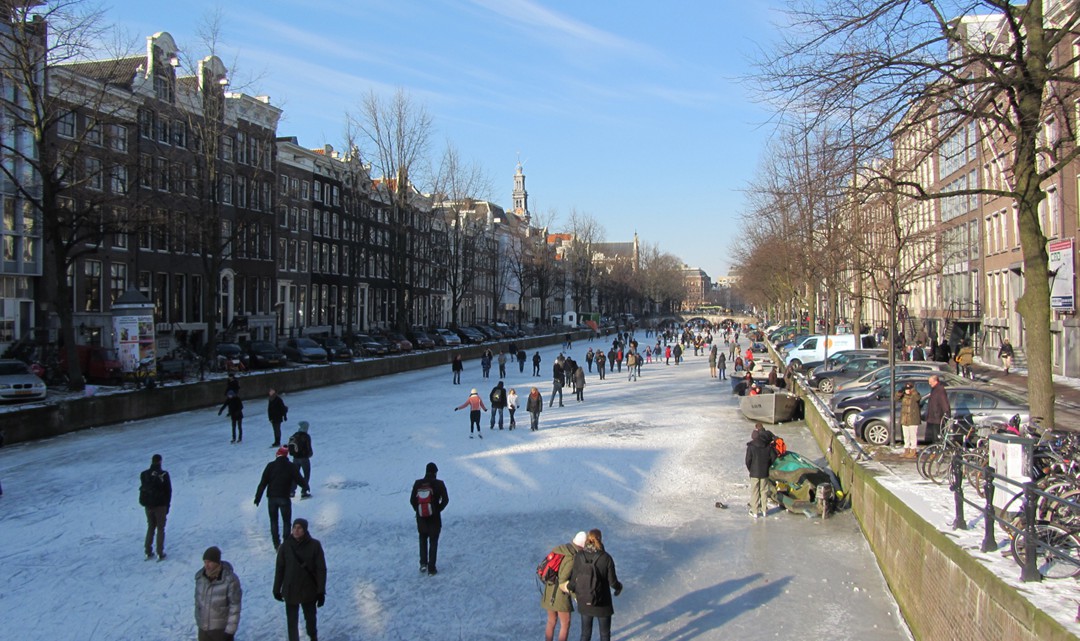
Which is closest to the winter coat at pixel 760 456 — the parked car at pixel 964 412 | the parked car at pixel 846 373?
the parked car at pixel 964 412

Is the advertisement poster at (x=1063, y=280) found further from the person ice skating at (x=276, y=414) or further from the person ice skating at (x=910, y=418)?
the person ice skating at (x=276, y=414)

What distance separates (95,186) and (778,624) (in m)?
38.7

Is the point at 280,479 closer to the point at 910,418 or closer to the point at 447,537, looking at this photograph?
the point at 447,537

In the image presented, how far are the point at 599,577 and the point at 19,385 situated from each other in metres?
21.7

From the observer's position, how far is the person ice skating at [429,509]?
33.9 feet

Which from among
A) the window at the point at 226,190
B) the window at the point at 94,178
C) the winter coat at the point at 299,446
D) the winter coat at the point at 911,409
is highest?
the window at the point at 226,190

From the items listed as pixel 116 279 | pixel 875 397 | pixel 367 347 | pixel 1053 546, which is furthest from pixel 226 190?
pixel 1053 546

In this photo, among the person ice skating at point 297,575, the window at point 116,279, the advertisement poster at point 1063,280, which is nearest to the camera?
the person ice skating at point 297,575

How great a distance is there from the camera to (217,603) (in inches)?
274

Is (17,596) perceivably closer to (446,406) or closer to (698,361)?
(446,406)

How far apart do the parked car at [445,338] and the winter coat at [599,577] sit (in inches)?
2004

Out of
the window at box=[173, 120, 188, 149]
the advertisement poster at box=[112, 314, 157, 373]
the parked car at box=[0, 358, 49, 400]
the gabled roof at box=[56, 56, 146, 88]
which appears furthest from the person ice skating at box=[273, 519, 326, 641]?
the window at box=[173, 120, 188, 149]

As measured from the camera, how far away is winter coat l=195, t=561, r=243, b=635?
6.95 meters

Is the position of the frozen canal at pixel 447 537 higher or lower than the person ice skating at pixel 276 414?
lower
